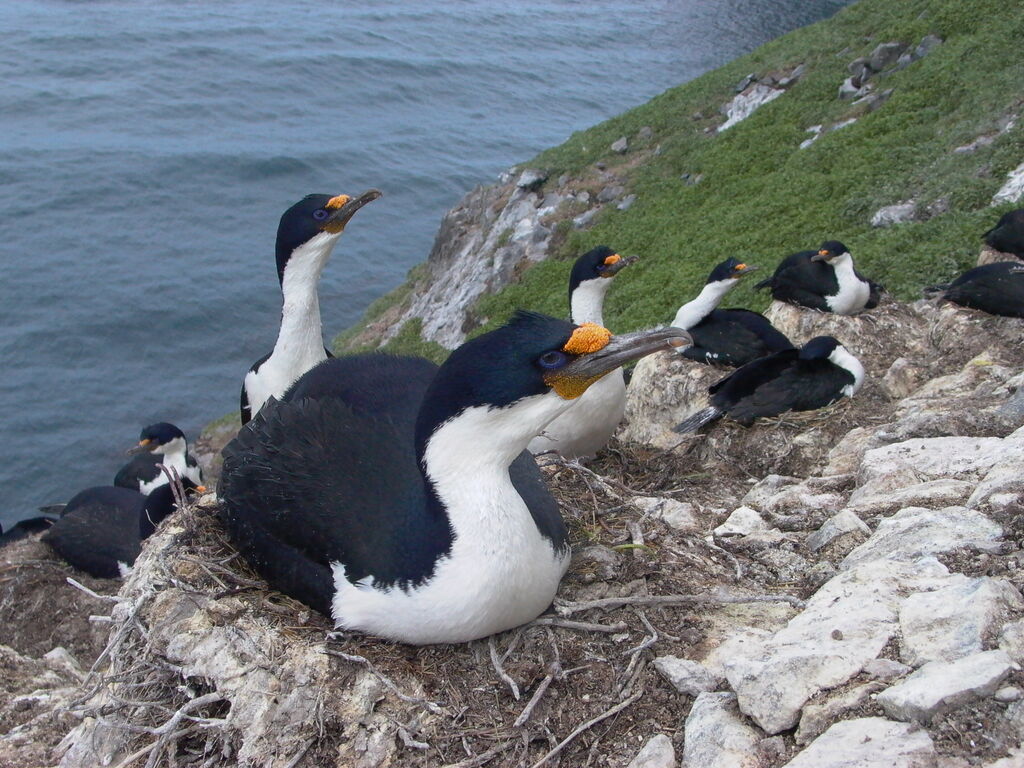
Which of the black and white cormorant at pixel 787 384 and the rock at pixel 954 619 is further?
the black and white cormorant at pixel 787 384

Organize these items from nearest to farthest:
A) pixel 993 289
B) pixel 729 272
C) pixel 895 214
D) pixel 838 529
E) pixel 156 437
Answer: pixel 838 529 < pixel 993 289 < pixel 729 272 < pixel 156 437 < pixel 895 214

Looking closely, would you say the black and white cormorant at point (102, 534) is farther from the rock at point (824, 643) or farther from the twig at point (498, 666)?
the rock at point (824, 643)

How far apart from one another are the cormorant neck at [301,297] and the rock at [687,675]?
178 inches

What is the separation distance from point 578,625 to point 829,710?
1.36 meters

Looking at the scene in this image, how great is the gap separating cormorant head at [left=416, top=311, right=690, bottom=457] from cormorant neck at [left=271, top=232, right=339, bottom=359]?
389 centimetres

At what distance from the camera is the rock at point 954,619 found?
334 cm

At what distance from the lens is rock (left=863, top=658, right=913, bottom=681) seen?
133 inches

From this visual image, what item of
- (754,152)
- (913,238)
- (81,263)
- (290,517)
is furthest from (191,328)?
(290,517)

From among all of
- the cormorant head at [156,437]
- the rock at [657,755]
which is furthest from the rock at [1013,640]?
the cormorant head at [156,437]

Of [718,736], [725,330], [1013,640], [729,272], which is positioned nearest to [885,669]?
[1013,640]

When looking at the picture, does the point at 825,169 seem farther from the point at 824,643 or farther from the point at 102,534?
the point at 824,643

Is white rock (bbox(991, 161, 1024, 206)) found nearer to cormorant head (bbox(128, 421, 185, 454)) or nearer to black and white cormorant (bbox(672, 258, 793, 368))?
black and white cormorant (bbox(672, 258, 793, 368))

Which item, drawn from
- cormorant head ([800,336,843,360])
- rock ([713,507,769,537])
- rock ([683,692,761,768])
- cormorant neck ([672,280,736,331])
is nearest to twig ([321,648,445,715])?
rock ([683,692,761,768])

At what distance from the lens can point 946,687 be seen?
10.0ft
